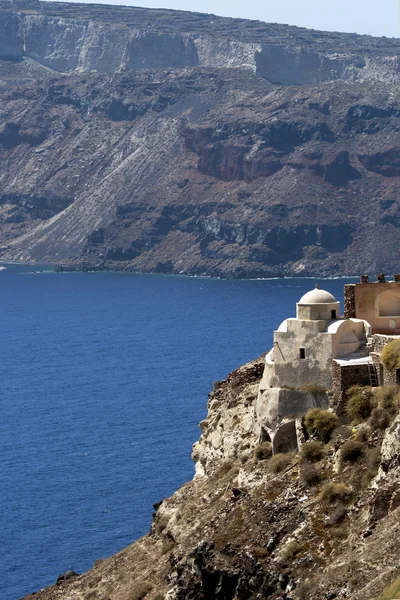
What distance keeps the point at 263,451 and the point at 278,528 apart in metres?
5.82

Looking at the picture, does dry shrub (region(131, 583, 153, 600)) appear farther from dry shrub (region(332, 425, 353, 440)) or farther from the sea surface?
the sea surface

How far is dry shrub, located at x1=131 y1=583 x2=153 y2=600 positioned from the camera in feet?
179

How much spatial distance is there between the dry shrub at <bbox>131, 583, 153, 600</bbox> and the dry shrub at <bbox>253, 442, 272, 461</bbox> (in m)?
5.30

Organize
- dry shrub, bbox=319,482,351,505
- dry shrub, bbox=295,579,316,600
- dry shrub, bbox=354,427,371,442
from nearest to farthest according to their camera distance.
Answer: dry shrub, bbox=295,579,316,600 < dry shrub, bbox=319,482,351,505 < dry shrub, bbox=354,427,371,442

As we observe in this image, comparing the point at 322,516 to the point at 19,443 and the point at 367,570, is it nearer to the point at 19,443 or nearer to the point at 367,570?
the point at 367,570

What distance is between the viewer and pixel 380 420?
163ft

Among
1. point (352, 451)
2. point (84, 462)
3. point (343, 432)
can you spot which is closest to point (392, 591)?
point (352, 451)

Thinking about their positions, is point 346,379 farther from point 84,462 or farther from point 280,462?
point 84,462

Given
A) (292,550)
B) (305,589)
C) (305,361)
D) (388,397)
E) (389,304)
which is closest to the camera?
(305,589)

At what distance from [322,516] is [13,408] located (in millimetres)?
129190

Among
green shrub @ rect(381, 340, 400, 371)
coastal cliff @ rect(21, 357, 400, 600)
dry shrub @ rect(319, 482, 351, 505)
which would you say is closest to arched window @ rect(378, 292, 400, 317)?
coastal cliff @ rect(21, 357, 400, 600)

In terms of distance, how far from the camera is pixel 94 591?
195 ft

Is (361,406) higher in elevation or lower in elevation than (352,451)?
higher

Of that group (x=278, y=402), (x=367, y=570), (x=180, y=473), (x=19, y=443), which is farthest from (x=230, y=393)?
(x=19, y=443)
